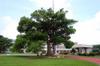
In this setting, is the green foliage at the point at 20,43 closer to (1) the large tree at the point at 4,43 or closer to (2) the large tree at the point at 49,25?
(2) the large tree at the point at 49,25

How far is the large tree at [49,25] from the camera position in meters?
49.0

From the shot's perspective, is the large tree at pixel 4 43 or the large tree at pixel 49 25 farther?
the large tree at pixel 4 43

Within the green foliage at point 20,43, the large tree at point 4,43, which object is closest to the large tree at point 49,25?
the green foliage at point 20,43

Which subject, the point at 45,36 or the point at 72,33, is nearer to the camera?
the point at 45,36

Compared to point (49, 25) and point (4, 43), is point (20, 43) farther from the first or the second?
point (4, 43)

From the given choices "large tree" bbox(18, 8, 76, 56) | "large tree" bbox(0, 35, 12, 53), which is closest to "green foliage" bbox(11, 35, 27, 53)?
"large tree" bbox(18, 8, 76, 56)

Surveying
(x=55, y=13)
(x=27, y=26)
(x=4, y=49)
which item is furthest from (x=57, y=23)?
(x=4, y=49)

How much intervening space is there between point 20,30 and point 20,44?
4.21 metres

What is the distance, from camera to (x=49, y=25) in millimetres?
49781

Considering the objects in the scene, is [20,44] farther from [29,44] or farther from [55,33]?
[55,33]

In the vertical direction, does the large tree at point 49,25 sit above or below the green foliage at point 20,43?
above

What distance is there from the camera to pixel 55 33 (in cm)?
5062

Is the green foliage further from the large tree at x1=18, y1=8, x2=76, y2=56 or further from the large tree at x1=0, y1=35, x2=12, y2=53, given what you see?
the large tree at x1=0, y1=35, x2=12, y2=53

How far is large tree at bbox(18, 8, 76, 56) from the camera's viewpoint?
49.0 metres
